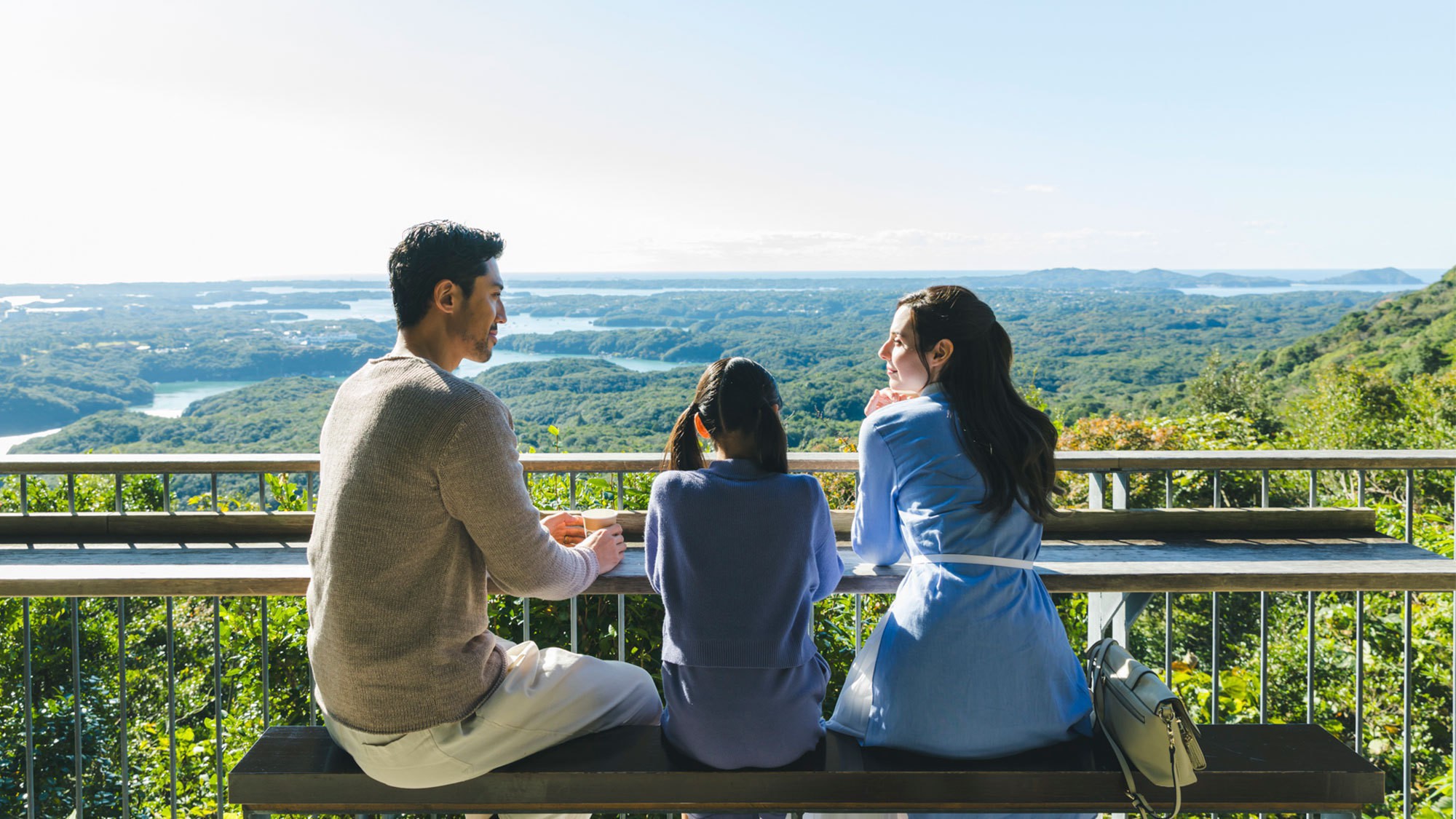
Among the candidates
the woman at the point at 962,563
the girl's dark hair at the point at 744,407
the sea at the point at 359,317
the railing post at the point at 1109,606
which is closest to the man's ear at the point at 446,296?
the girl's dark hair at the point at 744,407

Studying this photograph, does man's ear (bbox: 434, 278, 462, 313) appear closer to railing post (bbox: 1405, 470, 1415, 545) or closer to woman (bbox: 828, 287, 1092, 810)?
woman (bbox: 828, 287, 1092, 810)

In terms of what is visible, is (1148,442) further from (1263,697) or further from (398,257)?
(398,257)

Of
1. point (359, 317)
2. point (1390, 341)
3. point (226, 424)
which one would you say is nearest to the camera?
point (226, 424)

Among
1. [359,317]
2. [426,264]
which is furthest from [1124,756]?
[359,317]

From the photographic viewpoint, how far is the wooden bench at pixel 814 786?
1.69 m

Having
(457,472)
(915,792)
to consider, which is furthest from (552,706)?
(915,792)

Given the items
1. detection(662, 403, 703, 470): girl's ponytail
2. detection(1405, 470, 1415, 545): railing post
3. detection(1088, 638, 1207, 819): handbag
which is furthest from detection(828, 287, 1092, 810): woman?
detection(1405, 470, 1415, 545): railing post

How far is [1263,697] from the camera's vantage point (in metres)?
2.36

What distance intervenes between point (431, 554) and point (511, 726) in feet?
1.33

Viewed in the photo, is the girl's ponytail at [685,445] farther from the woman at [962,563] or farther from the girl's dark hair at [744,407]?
the woman at [962,563]

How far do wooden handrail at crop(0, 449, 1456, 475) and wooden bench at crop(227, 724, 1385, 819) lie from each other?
3.04ft

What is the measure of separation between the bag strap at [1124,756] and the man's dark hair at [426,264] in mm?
1555

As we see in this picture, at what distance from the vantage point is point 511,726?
1682mm

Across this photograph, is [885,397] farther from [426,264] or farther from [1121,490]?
[426,264]
